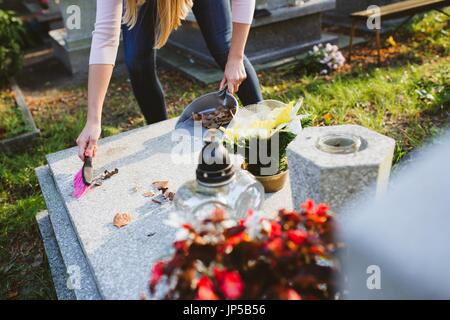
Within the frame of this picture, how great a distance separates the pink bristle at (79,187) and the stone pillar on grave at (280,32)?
2605mm

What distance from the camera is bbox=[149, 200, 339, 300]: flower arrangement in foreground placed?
3.23 feet

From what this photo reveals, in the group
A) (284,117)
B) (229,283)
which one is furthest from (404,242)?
(284,117)

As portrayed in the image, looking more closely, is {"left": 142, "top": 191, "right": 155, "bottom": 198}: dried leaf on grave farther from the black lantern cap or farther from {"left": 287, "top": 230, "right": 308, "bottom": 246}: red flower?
{"left": 287, "top": 230, "right": 308, "bottom": 246}: red flower

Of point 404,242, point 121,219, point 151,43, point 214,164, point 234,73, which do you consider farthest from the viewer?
point 151,43

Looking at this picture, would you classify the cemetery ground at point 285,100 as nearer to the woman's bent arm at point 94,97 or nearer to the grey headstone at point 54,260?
the grey headstone at point 54,260

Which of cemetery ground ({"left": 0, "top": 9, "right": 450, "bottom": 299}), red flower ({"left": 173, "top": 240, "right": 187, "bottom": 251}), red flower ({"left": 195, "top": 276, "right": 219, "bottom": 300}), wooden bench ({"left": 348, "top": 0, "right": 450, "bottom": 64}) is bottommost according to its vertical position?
cemetery ground ({"left": 0, "top": 9, "right": 450, "bottom": 299})

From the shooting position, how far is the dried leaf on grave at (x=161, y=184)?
185 centimetres

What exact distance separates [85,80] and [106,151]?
9.13 feet

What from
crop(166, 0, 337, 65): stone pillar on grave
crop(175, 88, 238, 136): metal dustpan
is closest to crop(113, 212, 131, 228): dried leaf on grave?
crop(175, 88, 238, 136): metal dustpan

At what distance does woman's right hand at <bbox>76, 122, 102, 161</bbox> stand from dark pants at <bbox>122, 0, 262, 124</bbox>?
71 cm

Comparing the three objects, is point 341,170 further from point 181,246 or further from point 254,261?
point 181,246

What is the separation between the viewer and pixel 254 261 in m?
1.04

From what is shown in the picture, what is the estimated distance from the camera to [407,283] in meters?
1.14

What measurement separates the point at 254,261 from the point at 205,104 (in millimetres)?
1197
